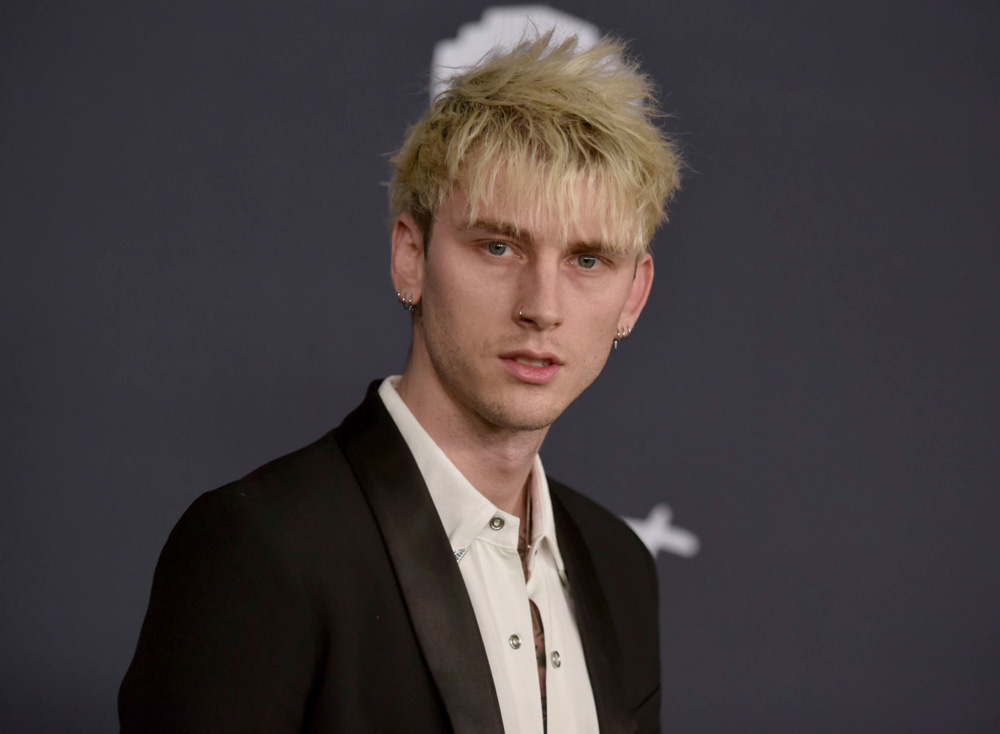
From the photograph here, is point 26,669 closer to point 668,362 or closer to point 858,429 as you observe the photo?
point 668,362

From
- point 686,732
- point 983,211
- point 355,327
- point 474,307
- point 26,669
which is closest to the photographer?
point 474,307

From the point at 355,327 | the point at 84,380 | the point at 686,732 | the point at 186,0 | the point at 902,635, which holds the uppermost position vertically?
the point at 186,0

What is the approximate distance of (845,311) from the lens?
280 centimetres

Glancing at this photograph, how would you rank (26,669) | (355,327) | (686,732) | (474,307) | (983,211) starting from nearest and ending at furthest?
1. (474,307)
2. (26,669)
3. (355,327)
4. (686,732)
5. (983,211)

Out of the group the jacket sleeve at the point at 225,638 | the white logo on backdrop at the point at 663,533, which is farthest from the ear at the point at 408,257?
the white logo on backdrop at the point at 663,533

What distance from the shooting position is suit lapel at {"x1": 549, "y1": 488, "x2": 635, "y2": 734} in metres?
1.67

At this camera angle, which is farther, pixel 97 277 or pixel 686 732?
pixel 686 732

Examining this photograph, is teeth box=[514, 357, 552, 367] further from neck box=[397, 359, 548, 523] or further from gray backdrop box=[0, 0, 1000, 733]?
gray backdrop box=[0, 0, 1000, 733]

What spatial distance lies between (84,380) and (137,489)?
229 mm

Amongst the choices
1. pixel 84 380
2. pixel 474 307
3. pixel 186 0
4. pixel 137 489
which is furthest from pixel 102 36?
pixel 474 307

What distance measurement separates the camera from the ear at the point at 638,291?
1733 mm

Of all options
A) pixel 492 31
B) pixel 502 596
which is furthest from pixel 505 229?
pixel 492 31

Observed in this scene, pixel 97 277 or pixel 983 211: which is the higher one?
pixel 983 211

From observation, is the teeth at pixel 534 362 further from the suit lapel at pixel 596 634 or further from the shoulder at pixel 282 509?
the suit lapel at pixel 596 634
